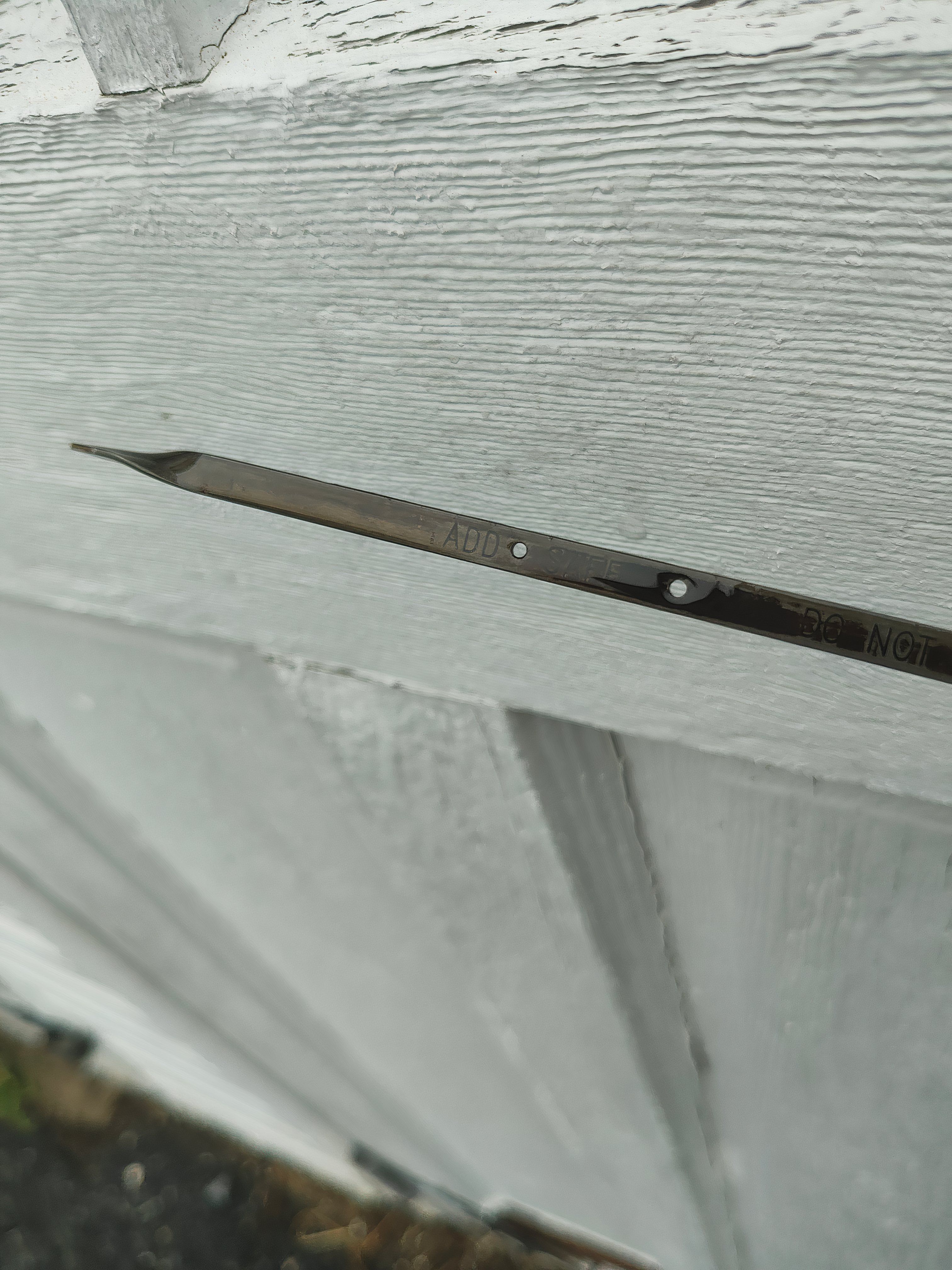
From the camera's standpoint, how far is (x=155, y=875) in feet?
2.82

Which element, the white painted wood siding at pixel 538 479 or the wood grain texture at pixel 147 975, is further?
the wood grain texture at pixel 147 975

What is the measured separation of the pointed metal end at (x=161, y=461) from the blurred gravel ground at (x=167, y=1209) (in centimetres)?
179

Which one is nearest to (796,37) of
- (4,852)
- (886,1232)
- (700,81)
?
(700,81)

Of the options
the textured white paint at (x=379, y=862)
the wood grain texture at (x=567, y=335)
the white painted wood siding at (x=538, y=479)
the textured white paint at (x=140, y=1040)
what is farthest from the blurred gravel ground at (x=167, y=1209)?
the wood grain texture at (x=567, y=335)

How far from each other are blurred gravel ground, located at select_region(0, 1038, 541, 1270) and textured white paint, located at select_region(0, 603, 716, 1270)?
39.0 inches

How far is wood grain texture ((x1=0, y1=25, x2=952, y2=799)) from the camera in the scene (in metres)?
0.18

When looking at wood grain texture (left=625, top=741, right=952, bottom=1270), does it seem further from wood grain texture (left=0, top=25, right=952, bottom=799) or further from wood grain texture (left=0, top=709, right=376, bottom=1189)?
wood grain texture (left=0, top=709, right=376, bottom=1189)

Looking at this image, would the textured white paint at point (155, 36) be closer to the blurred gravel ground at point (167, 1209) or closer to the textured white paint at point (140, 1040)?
the textured white paint at point (140, 1040)

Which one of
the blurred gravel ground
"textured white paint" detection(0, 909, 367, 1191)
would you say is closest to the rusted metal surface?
"textured white paint" detection(0, 909, 367, 1191)

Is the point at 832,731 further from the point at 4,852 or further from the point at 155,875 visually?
the point at 4,852

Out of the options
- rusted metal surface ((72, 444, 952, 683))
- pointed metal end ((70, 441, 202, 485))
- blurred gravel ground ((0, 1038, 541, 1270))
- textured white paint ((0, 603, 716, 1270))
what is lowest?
blurred gravel ground ((0, 1038, 541, 1270))

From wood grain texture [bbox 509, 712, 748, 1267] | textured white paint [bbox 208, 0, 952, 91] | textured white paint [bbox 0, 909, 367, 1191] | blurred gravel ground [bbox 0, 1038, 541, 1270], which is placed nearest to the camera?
textured white paint [bbox 208, 0, 952, 91]

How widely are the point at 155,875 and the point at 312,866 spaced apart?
0.35m

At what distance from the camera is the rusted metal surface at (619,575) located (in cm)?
23
